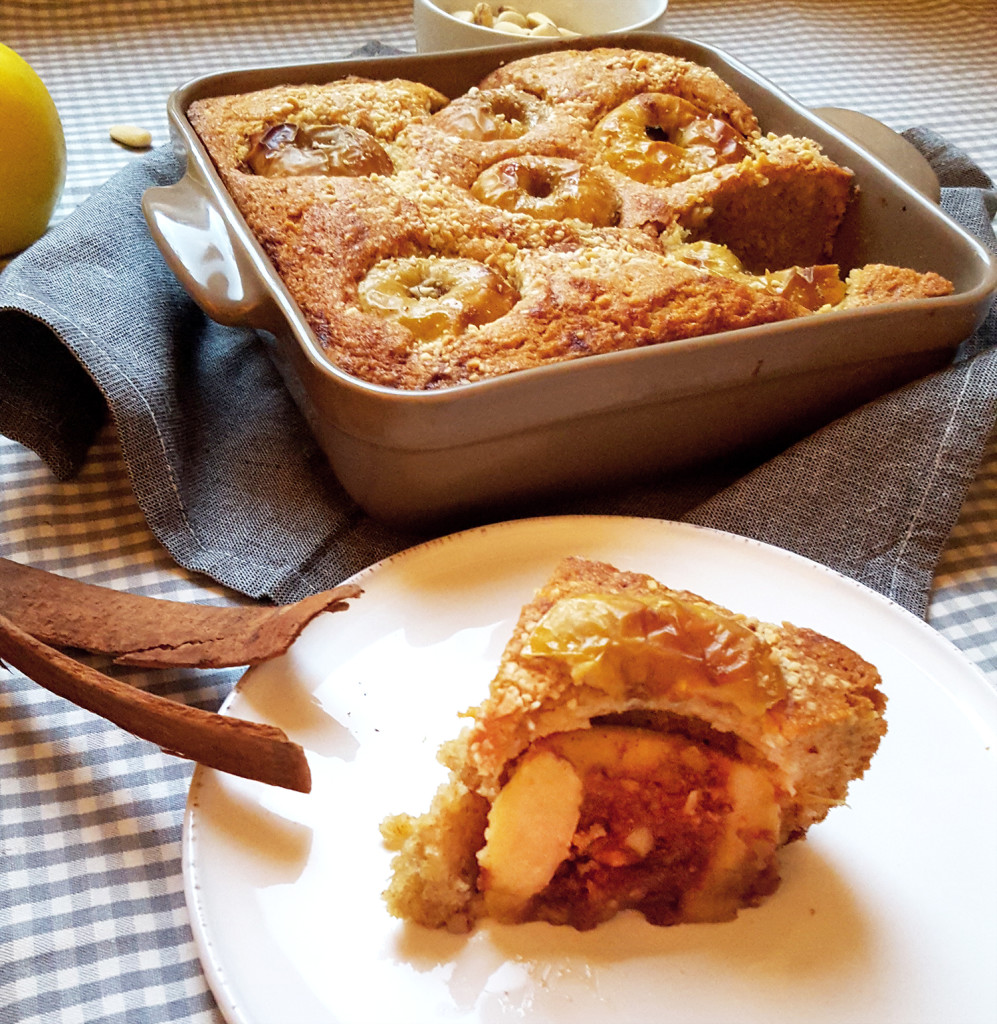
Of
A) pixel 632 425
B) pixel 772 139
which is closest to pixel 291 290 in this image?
pixel 632 425

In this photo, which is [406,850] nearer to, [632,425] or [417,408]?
[417,408]

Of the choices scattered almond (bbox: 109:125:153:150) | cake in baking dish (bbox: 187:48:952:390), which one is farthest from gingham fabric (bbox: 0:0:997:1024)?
cake in baking dish (bbox: 187:48:952:390)

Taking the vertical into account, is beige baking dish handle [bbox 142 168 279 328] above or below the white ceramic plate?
above

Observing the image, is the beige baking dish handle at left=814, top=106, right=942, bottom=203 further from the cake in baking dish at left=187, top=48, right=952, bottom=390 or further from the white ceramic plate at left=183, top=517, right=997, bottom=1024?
the white ceramic plate at left=183, top=517, right=997, bottom=1024

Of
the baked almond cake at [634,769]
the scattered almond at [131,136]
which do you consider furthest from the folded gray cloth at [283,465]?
the scattered almond at [131,136]

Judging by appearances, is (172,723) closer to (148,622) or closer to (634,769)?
(148,622)

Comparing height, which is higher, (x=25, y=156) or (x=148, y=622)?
(x=25, y=156)

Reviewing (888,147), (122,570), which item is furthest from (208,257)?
(888,147)
